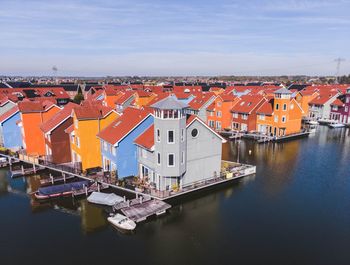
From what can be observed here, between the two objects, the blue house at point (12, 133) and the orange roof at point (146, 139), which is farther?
the blue house at point (12, 133)

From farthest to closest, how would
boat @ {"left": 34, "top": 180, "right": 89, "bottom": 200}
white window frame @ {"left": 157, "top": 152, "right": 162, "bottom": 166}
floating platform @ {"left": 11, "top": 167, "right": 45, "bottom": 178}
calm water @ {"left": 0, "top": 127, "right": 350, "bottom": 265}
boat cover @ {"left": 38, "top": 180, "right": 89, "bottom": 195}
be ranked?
floating platform @ {"left": 11, "top": 167, "right": 45, "bottom": 178}, boat cover @ {"left": 38, "top": 180, "right": 89, "bottom": 195}, boat @ {"left": 34, "top": 180, "right": 89, "bottom": 200}, white window frame @ {"left": 157, "top": 152, "right": 162, "bottom": 166}, calm water @ {"left": 0, "top": 127, "right": 350, "bottom": 265}

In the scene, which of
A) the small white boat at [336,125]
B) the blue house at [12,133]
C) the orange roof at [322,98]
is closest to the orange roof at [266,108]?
the small white boat at [336,125]

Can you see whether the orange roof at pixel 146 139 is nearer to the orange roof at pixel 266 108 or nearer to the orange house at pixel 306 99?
the orange roof at pixel 266 108

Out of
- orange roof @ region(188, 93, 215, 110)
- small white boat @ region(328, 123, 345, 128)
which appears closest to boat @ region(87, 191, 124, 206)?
orange roof @ region(188, 93, 215, 110)

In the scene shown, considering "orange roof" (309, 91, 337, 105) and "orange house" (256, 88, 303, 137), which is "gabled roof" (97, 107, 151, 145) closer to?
"orange house" (256, 88, 303, 137)

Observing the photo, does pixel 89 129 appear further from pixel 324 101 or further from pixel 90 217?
pixel 324 101

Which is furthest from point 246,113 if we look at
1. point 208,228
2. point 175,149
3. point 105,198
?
point 105,198

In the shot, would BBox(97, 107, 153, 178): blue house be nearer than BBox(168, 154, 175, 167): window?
No
